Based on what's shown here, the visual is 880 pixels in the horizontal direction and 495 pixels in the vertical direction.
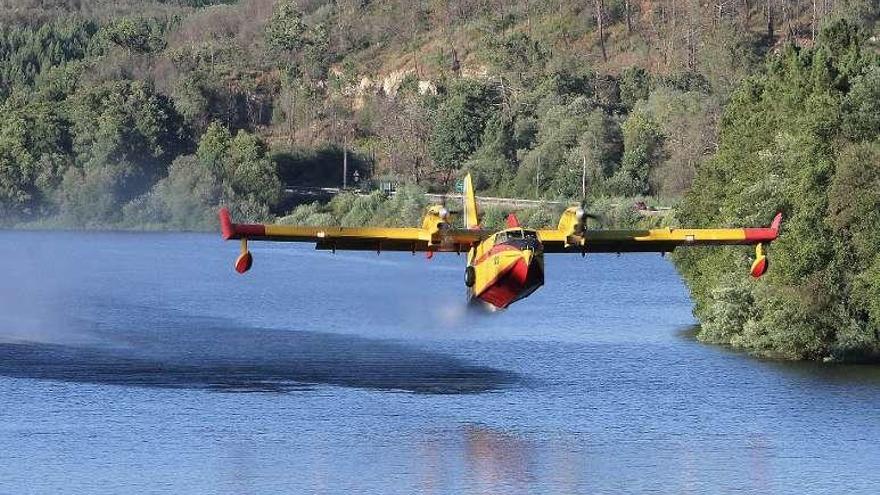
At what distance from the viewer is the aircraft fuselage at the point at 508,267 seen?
5916 cm

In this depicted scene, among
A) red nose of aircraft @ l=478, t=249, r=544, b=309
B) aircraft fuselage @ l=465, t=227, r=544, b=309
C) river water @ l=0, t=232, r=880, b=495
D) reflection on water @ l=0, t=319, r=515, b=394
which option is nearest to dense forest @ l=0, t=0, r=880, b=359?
river water @ l=0, t=232, r=880, b=495

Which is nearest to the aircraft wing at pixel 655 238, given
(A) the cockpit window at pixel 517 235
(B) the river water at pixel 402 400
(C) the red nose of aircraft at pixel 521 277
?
(A) the cockpit window at pixel 517 235

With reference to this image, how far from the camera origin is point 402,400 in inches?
2741

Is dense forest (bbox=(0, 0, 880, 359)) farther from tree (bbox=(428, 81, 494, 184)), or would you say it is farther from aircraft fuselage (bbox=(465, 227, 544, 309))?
aircraft fuselage (bbox=(465, 227, 544, 309))

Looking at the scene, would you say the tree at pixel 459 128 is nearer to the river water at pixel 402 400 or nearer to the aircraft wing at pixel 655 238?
the river water at pixel 402 400

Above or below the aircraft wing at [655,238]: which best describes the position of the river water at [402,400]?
below

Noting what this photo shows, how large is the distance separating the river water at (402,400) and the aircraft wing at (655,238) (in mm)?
6601

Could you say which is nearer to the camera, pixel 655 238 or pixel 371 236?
pixel 371 236

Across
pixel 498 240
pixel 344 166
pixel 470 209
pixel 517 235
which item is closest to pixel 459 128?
pixel 344 166

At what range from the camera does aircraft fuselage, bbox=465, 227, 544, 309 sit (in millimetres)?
59156

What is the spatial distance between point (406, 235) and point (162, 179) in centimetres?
11126

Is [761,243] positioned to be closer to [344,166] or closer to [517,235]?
[517,235]

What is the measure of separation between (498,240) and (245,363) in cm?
2184

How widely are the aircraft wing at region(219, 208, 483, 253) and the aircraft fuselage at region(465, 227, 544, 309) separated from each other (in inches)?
84.4
